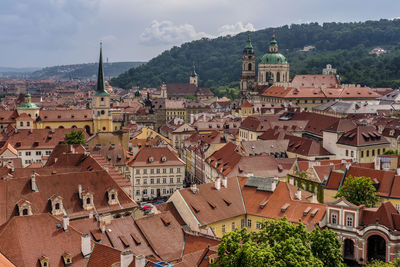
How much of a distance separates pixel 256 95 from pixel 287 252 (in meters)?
161

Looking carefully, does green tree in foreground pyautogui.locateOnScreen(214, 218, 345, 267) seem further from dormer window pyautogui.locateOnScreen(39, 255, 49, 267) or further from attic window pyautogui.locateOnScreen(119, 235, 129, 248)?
dormer window pyautogui.locateOnScreen(39, 255, 49, 267)

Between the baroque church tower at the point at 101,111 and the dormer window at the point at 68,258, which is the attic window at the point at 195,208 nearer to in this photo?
the dormer window at the point at 68,258

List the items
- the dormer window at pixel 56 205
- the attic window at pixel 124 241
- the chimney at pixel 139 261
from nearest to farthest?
the chimney at pixel 139 261, the attic window at pixel 124 241, the dormer window at pixel 56 205

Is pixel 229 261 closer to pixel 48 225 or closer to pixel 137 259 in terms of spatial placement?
pixel 137 259

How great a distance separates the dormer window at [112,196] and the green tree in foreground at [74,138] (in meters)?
47.4

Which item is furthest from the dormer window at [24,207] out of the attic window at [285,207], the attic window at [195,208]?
the attic window at [285,207]

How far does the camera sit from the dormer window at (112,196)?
53312 millimetres

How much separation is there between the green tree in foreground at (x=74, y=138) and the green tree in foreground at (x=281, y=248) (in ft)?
215

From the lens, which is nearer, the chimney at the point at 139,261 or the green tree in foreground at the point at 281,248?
the green tree in foreground at the point at 281,248

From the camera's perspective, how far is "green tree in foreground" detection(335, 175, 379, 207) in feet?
180

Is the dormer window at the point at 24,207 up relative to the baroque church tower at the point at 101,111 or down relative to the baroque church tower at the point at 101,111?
down

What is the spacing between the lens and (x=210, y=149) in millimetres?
88812

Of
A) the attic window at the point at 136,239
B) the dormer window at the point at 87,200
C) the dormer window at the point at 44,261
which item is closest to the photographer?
the dormer window at the point at 44,261

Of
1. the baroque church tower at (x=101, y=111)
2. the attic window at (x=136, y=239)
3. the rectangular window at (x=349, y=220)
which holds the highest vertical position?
the baroque church tower at (x=101, y=111)
